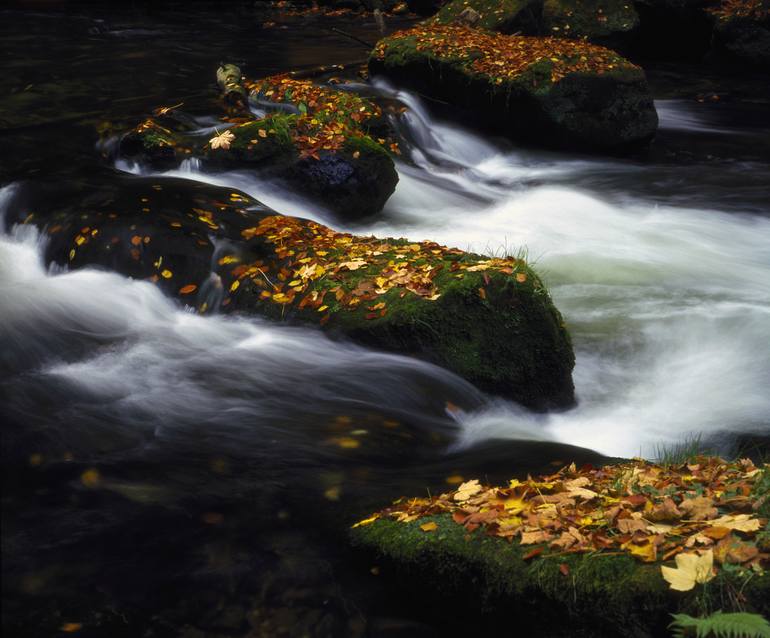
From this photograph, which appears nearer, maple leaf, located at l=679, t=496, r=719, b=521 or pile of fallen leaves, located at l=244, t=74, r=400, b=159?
maple leaf, located at l=679, t=496, r=719, b=521

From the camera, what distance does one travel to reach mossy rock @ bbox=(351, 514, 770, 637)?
3.29 metres

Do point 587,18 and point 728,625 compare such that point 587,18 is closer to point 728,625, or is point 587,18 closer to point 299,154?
point 299,154

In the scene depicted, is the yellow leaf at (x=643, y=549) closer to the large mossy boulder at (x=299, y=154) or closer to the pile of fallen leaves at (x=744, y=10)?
the large mossy boulder at (x=299, y=154)

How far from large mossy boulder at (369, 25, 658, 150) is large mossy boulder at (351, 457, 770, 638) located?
31.0 ft

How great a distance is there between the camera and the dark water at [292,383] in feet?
12.6

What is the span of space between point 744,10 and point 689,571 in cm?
1809

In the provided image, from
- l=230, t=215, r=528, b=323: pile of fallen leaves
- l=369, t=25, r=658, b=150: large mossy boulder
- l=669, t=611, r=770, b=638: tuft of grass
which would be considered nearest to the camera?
l=669, t=611, r=770, b=638: tuft of grass

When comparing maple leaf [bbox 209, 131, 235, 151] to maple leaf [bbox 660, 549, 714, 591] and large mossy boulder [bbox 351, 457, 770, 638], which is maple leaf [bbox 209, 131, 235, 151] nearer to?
large mossy boulder [bbox 351, 457, 770, 638]

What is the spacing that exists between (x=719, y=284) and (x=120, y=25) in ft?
51.3

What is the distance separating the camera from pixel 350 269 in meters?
6.70

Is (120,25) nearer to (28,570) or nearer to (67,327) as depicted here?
(67,327)

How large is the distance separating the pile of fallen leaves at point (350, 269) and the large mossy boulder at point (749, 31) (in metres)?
14.4

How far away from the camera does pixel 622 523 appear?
370 cm

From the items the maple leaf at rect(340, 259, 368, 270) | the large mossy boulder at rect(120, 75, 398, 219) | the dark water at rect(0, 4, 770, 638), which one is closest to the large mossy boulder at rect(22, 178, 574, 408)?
the maple leaf at rect(340, 259, 368, 270)
